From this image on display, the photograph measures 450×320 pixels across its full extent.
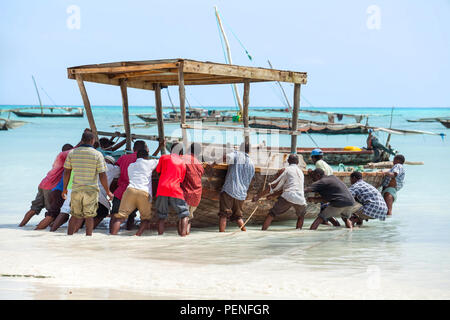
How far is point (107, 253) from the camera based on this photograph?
6.76 meters

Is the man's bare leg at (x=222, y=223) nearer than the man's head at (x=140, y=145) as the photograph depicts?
No

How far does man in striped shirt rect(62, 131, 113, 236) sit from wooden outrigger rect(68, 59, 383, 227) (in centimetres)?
103

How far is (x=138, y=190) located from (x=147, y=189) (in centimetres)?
15

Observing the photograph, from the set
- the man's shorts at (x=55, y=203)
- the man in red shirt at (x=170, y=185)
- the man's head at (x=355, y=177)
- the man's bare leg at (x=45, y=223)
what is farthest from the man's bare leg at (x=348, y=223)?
the man's bare leg at (x=45, y=223)

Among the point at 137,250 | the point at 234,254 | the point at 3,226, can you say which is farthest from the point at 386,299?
the point at 3,226

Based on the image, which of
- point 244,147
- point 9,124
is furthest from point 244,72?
point 9,124

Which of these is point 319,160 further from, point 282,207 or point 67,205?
point 67,205

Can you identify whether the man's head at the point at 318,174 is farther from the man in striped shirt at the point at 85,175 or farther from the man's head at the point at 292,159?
the man in striped shirt at the point at 85,175

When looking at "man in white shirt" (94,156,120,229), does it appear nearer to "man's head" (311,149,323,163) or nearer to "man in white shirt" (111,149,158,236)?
"man in white shirt" (111,149,158,236)

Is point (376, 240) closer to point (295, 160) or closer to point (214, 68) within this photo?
point (295, 160)

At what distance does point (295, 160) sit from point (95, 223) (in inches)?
128

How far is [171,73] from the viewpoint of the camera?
916 cm

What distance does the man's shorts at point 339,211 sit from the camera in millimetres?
8852

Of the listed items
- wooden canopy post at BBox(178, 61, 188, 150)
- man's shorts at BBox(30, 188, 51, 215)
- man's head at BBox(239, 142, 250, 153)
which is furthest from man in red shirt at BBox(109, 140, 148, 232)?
man's head at BBox(239, 142, 250, 153)
